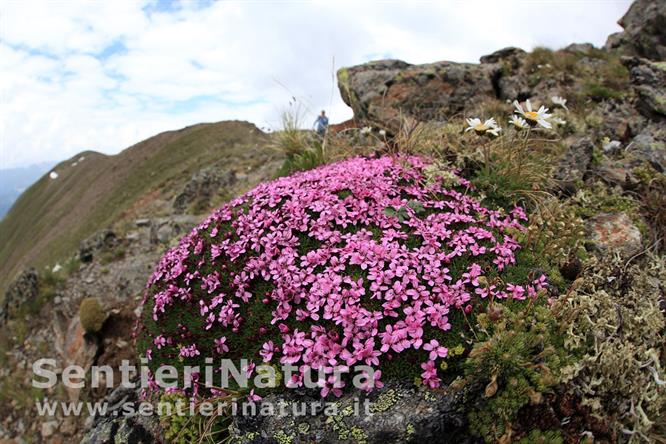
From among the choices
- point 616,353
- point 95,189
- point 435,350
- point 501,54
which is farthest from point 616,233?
point 95,189

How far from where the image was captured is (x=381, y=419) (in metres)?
3.76

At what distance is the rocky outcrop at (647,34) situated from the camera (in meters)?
19.4

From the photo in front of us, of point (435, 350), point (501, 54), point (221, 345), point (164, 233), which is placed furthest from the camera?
point (501, 54)

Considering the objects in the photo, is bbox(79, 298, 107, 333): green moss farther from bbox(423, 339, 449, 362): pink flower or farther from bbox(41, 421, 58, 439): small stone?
bbox(423, 339, 449, 362): pink flower

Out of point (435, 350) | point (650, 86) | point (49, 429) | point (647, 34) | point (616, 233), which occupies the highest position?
point (647, 34)

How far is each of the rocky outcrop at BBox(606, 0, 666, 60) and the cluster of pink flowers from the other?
64.1 ft

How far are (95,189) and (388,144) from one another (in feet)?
225

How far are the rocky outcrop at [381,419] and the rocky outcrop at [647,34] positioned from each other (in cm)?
2149

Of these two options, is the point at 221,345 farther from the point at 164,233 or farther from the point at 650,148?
the point at 164,233

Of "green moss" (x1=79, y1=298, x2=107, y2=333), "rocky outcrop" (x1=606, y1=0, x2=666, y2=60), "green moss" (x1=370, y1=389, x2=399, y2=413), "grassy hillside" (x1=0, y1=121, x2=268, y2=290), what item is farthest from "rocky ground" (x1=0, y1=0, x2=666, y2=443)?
"grassy hillside" (x1=0, y1=121, x2=268, y2=290)

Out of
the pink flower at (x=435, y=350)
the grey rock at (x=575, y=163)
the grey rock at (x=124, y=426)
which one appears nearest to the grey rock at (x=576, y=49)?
the grey rock at (x=575, y=163)

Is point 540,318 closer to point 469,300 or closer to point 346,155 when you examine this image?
point 469,300

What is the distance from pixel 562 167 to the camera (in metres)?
7.19

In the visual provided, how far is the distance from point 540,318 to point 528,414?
2.83 feet
